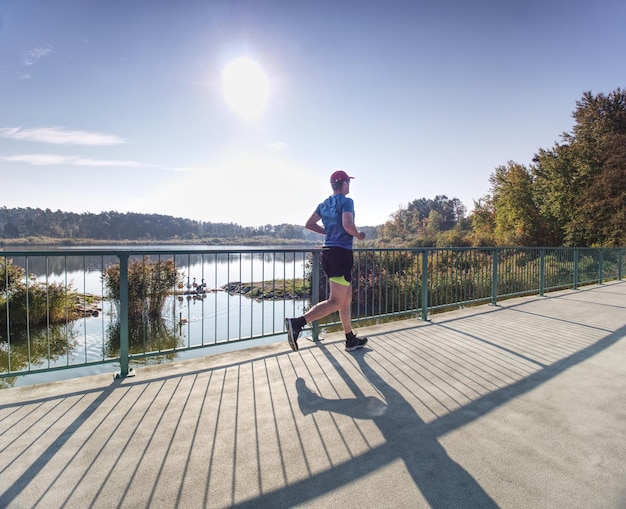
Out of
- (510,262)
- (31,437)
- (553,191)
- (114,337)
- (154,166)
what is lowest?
(114,337)

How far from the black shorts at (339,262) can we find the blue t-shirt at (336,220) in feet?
0.19

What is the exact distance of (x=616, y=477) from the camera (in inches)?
61.8

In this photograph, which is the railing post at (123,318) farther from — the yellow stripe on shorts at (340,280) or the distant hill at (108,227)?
the distant hill at (108,227)

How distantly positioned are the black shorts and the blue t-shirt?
0.19 feet

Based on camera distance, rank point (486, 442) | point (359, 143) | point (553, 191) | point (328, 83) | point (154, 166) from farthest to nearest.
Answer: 1. point (154, 166)
2. point (553, 191)
3. point (359, 143)
4. point (328, 83)
5. point (486, 442)

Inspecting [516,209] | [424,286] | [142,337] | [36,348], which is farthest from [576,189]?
[36,348]

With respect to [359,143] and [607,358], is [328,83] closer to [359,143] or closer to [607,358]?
[359,143]

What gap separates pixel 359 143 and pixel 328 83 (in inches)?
142

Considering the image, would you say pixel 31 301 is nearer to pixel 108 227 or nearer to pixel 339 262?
pixel 339 262

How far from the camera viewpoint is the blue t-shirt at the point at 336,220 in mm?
3346

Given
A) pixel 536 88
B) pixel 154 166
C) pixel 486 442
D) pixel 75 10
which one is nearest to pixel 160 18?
pixel 75 10

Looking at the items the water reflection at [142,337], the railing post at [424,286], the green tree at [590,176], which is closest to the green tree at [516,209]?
the green tree at [590,176]

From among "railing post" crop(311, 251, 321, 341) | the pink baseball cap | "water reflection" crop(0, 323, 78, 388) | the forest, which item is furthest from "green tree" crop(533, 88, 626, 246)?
"water reflection" crop(0, 323, 78, 388)

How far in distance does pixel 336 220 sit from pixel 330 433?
6.35ft
